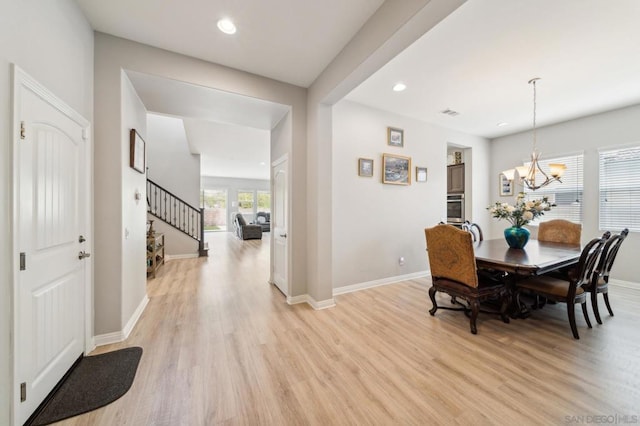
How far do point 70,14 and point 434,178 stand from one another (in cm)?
504

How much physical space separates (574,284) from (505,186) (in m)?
3.63

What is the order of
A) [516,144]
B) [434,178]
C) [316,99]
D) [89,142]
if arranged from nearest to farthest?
[89,142] < [316,99] < [434,178] < [516,144]

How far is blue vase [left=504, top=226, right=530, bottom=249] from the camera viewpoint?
9.66 ft

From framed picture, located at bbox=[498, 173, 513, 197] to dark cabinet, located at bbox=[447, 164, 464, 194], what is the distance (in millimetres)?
800

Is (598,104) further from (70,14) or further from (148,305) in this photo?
(148,305)

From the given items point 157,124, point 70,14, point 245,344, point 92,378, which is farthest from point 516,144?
point 157,124

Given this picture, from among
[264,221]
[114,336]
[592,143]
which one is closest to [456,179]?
[592,143]

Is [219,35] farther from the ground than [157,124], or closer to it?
closer to it

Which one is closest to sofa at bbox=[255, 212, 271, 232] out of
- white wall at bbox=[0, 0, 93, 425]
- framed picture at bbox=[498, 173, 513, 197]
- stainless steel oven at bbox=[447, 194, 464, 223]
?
stainless steel oven at bbox=[447, 194, 464, 223]

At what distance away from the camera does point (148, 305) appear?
2996 millimetres

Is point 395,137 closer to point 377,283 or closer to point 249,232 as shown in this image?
point 377,283

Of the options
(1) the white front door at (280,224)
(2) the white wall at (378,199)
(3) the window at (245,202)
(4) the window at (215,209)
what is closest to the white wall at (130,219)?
(1) the white front door at (280,224)

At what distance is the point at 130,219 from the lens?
2.50 meters

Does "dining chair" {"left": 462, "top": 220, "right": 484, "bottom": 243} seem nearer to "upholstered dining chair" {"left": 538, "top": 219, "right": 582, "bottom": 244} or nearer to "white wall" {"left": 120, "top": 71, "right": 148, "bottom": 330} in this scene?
"upholstered dining chair" {"left": 538, "top": 219, "right": 582, "bottom": 244}
